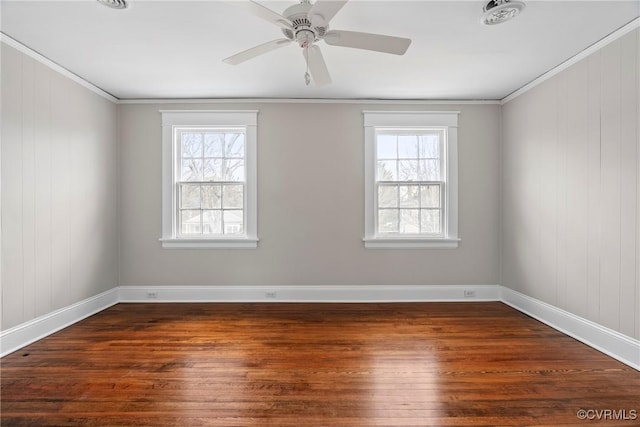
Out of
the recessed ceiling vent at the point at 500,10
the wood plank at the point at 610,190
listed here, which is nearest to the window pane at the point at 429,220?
the wood plank at the point at 610,190

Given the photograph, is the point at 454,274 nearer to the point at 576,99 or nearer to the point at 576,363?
the point at 576,363

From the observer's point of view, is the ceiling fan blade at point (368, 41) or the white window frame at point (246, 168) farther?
the white window frame at point (246, 168)

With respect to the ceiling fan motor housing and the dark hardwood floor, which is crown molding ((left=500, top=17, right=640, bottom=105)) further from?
the dark hardwood floor

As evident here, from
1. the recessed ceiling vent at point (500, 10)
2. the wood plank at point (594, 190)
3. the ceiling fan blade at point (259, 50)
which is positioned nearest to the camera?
the ceiling fan blade at point (259, 50)

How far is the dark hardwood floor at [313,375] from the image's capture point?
1.85m

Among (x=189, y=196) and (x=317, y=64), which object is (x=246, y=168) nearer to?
(x=189, y=196)

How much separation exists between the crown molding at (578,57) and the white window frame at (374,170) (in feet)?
2.40

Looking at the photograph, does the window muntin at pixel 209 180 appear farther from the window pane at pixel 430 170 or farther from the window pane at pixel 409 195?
the window pane at pixel 430 170

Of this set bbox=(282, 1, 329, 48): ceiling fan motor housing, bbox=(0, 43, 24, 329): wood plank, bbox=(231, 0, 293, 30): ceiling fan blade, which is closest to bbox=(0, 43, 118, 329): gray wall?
bbox=(0, 43, 24, 329): wood plank

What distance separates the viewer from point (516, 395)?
2.04m

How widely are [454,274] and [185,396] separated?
11.0ft

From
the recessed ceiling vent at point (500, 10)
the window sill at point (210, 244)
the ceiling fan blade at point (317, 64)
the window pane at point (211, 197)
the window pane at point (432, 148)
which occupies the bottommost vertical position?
the window sill at point (210, 244)

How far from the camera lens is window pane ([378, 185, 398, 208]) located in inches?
165

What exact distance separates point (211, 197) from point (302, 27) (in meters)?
2.78
